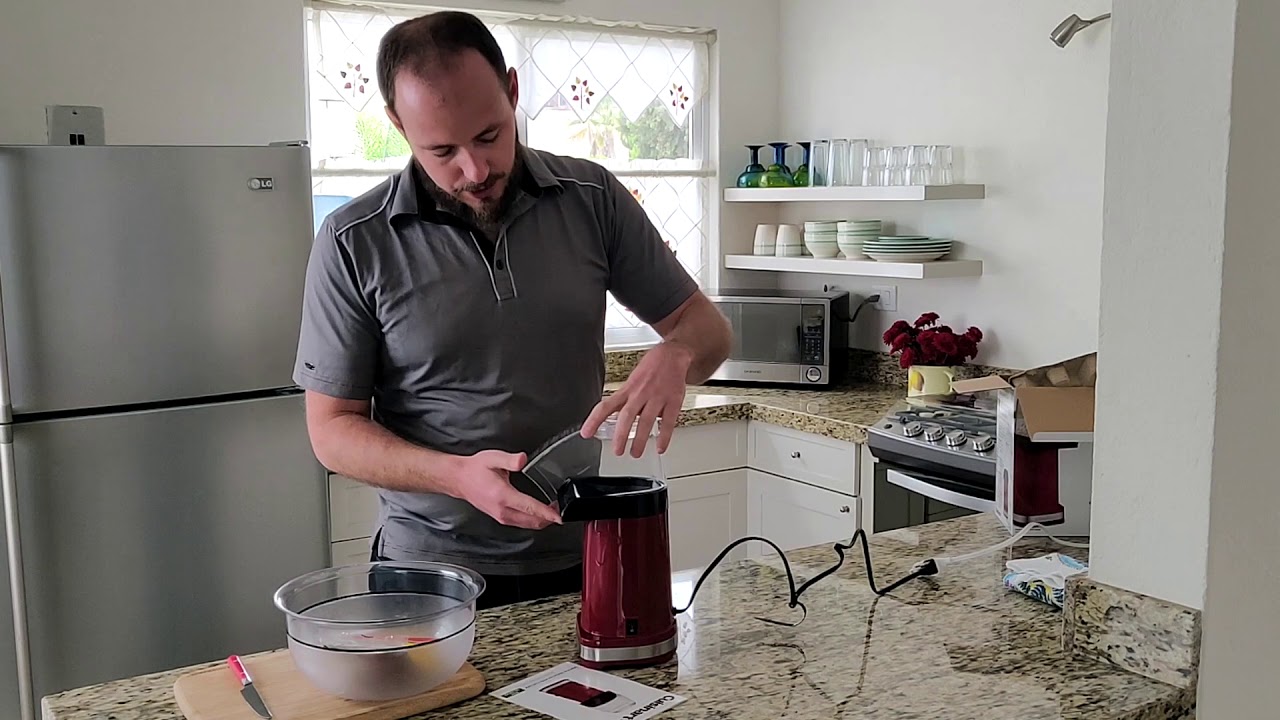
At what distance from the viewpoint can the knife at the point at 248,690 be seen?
51.6 inches

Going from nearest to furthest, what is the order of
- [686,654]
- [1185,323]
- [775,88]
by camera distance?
[1185,323]
[686,654]
[775,88]

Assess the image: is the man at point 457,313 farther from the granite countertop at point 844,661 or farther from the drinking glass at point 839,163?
the drinking glass at point 839,163

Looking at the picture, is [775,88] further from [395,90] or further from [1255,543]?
[1255,543]

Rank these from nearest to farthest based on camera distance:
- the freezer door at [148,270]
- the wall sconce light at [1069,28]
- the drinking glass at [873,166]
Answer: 1. the freezer door at [148,270]
2. the wall sconce light at [1069,28]
3. the drinking glass at [873,166]

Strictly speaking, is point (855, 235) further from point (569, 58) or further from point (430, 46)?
point (430, 46)

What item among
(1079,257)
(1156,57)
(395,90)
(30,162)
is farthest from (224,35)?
(1156,57)

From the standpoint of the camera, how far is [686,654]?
1.49 metres

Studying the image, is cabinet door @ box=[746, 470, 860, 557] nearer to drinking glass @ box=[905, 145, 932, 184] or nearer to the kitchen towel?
drinking glass @ box=[905, 145, 932, 184]

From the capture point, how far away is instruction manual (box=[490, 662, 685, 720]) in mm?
1316

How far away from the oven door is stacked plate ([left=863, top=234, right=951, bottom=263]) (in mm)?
763

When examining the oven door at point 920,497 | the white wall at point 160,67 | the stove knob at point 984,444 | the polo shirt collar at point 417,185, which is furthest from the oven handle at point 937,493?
the white wall at point 160,67

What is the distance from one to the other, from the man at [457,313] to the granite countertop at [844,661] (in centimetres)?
29

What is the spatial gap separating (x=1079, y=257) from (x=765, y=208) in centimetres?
132

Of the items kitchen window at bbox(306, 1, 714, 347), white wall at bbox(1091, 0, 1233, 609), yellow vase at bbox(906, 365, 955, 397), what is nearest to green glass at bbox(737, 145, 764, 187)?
kitchen window at bbox(306, 1, 714, 347)
